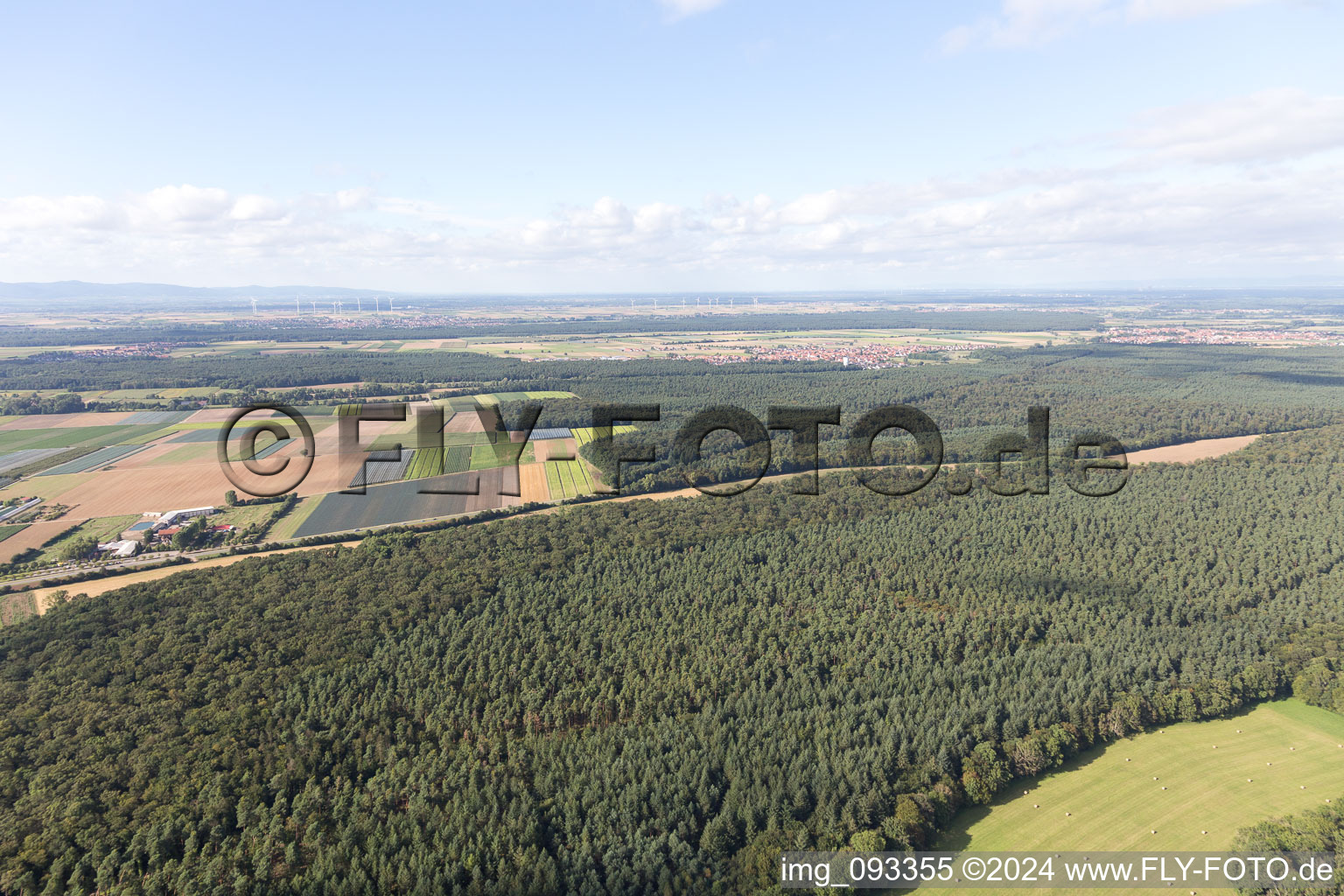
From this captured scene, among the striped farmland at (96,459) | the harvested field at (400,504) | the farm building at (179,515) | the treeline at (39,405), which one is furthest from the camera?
the treeline at (39,405)

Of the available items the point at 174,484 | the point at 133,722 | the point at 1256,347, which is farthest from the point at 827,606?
the point at 1256,347

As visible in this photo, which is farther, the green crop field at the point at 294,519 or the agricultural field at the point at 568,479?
the agricultural field at the point at 568,479

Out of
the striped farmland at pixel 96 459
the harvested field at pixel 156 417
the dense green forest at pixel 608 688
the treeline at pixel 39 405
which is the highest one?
the treeline at pixel 39 405

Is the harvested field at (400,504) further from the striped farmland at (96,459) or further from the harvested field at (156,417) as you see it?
the harvested field at (156,417)

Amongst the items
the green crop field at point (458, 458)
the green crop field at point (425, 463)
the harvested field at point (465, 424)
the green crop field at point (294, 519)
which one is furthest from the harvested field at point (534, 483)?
the harvested field at point (465, 424)

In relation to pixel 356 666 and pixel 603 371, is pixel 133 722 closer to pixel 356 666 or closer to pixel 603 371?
pixel 356 666

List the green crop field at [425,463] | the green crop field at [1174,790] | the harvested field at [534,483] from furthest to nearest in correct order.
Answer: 1. the green crop field at [425,463]
2. the harvested field at [534,483]
3. the green crop field at [1174,790]

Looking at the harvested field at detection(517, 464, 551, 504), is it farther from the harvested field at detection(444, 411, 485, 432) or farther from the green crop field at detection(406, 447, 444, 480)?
the harvested field at detection(444, 411, 485, 432)
